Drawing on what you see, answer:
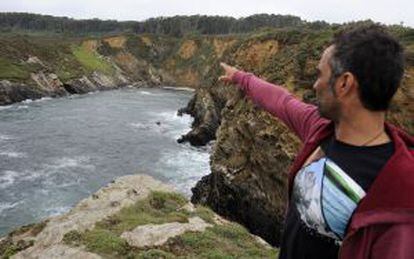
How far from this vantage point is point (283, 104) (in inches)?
164

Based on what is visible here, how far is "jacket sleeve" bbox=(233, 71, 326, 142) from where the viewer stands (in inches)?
152

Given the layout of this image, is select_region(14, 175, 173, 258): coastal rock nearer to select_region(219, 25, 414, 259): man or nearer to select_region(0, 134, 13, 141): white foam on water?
select_region(219, 25, 414, 259): man

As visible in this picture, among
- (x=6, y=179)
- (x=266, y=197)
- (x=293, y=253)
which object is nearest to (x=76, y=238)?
(x=293, y=253)

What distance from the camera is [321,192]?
10.2 ft

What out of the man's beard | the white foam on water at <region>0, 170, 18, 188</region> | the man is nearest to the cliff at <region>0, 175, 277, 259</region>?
the man

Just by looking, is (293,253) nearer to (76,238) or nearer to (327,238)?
(327,238)

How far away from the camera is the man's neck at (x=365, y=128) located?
302 cm

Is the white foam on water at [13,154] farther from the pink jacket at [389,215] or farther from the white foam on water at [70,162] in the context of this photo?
the pink jacket at [389,215]

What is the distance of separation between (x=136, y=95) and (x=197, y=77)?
33074mm

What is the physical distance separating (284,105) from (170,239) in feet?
25.9

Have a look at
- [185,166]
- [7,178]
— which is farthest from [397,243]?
[185,166]

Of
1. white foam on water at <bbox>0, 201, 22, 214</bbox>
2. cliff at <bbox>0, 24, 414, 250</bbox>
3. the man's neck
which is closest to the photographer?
the man's neck

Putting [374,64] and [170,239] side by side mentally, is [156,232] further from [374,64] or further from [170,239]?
[374,64]

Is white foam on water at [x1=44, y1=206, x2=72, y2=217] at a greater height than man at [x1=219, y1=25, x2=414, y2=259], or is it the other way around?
man at [x1=219, y1=25, x2=414, y2=259]
